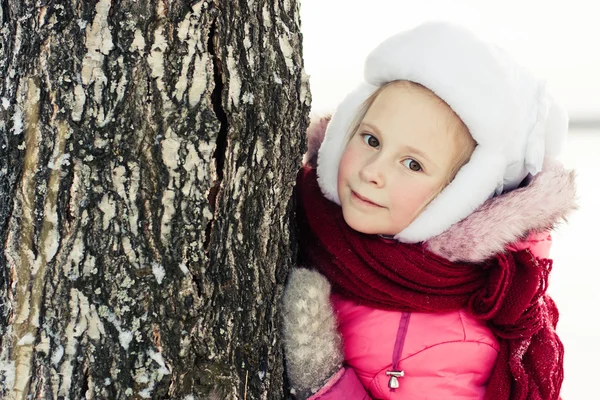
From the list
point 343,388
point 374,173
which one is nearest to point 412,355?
point 343,388

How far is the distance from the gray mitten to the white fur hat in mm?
272

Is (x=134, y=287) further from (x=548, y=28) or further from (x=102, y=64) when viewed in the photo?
(x=548, y=28)

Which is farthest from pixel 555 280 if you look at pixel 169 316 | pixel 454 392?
pixel 169 316

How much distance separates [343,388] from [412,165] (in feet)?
1.93

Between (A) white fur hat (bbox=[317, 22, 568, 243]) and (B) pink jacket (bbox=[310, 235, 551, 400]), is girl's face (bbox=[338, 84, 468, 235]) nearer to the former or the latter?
(A) white fur hat (bbox=[317, 22, 568, 243])

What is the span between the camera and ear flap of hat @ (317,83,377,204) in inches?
73.0

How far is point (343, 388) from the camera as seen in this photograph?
172 cm

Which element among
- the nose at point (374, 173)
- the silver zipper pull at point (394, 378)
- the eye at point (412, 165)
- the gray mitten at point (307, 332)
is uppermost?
the eye at point (412, 165)

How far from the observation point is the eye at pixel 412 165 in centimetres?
174

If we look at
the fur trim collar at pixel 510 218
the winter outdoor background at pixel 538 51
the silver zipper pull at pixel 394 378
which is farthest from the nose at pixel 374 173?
the winter outdoor background at pixel 538 51

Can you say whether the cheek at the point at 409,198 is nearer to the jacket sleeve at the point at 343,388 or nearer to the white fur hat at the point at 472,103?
the white fur hat at the point at 472,103

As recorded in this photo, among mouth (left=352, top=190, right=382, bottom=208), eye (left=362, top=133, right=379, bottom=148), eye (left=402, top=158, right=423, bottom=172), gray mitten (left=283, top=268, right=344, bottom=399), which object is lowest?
gray mitten (left=283, top=268, right=344, bottom=399)

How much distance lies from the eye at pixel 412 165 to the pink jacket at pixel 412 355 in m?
0.34

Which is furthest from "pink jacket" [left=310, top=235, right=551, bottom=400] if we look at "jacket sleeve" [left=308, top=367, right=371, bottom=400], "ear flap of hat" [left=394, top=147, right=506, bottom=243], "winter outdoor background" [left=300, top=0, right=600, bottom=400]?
"winter outdoor background" [left=300, top=0, right=600, bottom=400]
